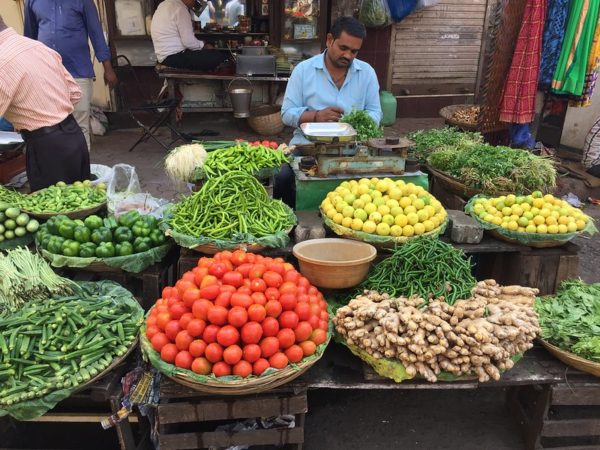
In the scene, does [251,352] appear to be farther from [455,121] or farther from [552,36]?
[552,36]

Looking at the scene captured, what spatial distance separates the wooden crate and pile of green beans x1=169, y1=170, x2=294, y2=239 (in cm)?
104

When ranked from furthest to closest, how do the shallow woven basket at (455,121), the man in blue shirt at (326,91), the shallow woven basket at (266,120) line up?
the shallow woven basket at (266,120), the shallow woven basket at (455,121), the man in blue shirt at (326,91)

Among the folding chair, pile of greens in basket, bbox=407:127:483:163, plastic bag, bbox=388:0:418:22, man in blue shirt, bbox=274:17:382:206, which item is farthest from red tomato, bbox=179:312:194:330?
plastic bag, bbox=388:0:418:22

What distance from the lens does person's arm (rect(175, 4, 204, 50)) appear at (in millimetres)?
7973

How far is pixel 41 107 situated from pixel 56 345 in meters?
2.32

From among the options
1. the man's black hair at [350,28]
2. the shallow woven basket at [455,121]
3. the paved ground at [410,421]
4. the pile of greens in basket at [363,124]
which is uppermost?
the man's black hair at [350,28]

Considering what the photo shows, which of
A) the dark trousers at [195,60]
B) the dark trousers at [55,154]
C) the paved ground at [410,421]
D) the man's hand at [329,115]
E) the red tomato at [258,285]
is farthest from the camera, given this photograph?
the dark trousers at [195,60]

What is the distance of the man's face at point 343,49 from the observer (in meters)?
4.30

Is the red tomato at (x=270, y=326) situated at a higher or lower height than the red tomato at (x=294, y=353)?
higher

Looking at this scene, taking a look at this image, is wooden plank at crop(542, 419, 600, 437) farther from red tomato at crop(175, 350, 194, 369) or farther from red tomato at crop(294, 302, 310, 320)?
red tomato at crop(175, 350, 194, 369)

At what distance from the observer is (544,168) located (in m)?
4.33

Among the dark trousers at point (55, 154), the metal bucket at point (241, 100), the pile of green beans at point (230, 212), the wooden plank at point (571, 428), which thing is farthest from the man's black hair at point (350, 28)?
the metal bucket at point (241, 100)

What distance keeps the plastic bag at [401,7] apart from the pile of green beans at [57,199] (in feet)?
24.2

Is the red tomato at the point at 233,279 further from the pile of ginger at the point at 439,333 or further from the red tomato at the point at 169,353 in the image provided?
the pile of ginger at the point at 439,333
